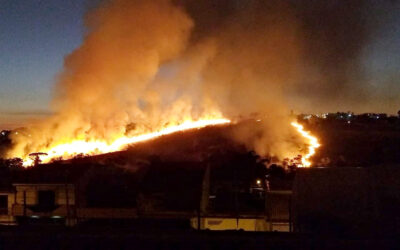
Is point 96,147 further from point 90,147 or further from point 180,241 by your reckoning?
point 180,241

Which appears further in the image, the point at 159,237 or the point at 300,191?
the point at 300,191

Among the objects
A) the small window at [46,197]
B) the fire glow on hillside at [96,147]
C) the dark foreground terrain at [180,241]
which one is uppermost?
the fire glow on hillside at [96,147]

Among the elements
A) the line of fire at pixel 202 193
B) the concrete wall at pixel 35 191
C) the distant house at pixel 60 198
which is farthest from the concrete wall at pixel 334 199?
the concrete wall at pixel 35 191

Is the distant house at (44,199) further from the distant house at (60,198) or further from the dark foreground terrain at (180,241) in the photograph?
the dark foreground terrain at (180,241)

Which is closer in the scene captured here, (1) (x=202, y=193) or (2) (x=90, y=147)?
(1) (x=202, y=193)

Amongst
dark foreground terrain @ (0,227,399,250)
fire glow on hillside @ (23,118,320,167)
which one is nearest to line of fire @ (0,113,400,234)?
fire glow on hillside @ (23,118,320,167)

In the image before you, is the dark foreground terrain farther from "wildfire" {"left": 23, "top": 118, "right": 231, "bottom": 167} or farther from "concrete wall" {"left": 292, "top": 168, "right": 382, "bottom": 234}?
"wildfire" {"left": 23, "top": 118, "right": 231, "bottom": 167}

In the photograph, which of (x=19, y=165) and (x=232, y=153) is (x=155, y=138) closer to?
(x=232, y=153)

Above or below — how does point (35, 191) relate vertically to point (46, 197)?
above

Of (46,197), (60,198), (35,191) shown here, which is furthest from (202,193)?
(35,191)

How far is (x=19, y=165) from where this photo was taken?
21.8 meters

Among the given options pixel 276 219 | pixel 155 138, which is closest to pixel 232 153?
pixel 155 138

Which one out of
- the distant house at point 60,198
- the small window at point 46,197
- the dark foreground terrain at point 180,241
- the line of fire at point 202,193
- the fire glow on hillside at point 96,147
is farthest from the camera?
the fire glow on hillside at point 96,147

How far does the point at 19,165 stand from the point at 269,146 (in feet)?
A: 44.9
